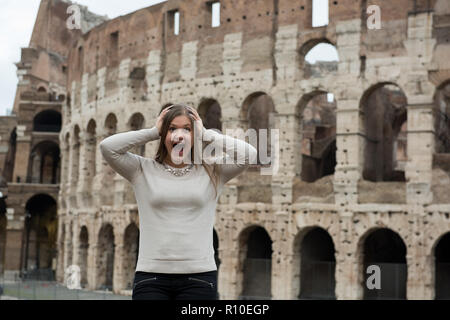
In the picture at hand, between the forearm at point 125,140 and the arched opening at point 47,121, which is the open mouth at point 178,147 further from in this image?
Result: the arched opening at point 47,121

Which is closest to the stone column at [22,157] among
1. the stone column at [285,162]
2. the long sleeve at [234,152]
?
the stone column at [285,162]

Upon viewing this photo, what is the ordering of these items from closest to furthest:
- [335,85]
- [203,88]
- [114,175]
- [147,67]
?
[335,85] < [203,88] < [147,67] < [114,175]

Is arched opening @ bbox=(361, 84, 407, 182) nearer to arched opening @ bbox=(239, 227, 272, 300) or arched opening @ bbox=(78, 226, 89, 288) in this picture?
arched opening @ bbox=(239, 227, 272, 300)

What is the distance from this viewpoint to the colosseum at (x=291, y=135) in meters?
19.3

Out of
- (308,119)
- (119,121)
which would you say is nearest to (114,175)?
(119,121)

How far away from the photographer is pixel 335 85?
20688mm

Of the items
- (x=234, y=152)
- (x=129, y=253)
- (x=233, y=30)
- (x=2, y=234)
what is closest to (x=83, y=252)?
(x=129, y=253)

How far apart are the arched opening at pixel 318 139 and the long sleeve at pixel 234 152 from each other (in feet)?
60.7

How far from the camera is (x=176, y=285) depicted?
115 inches

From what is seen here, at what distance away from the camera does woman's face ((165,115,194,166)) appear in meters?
3.12

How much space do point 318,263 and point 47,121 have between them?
21.7 metres

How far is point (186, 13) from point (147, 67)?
8.86ft

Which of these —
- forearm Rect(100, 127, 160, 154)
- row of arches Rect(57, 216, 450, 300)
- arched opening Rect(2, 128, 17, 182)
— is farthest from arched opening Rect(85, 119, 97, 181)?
forearm Rect(100, 127, 160, 154)
